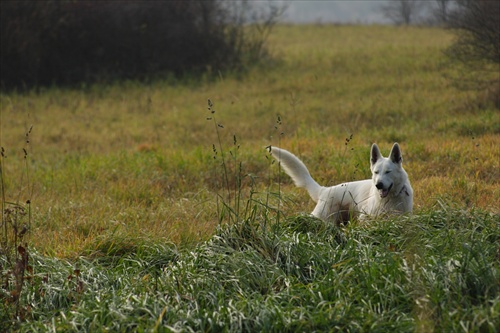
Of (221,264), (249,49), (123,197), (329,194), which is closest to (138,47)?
(249,49)

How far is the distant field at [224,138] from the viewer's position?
718cm

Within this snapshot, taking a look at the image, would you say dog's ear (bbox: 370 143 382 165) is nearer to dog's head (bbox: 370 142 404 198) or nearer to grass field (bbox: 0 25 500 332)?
dog's head (bbox: 370 142 404 198)

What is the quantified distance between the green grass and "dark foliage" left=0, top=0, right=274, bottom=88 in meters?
16.4

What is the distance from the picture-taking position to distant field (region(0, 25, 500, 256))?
7.18 metres

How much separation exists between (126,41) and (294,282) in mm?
18212

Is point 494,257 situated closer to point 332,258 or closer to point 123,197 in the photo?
point 332,258

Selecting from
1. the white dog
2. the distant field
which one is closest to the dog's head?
the white dog

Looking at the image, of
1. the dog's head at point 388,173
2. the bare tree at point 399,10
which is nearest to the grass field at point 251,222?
the dog's head at point 388,173

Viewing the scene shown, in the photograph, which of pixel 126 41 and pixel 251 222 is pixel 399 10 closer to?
pixel 126 41

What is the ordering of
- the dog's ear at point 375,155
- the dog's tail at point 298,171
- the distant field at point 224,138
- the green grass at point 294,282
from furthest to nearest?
the distant field at point 224,138 < the dog's tail at point 298,171 < the dog's ear at point 375,155 < the green grass at point 294,282

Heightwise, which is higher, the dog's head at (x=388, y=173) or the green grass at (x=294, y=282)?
the dog's head at (x=388, y=173)

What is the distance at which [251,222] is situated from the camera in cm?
546

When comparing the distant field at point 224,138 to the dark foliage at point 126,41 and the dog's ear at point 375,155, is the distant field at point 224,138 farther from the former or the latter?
the dark foliage at point 126,41

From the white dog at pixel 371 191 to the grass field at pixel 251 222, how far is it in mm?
325
